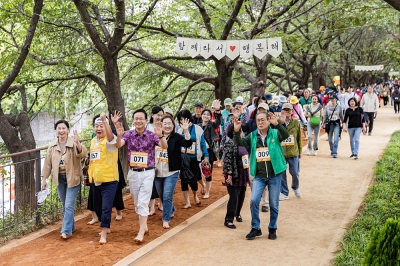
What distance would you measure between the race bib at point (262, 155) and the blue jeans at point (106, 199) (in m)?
2.19

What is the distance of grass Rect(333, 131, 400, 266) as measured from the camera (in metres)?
6.23

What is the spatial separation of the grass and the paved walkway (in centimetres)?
19

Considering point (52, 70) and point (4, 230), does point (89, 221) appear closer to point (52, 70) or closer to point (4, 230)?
point (4, 230)

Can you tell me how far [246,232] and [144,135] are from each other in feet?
7.33

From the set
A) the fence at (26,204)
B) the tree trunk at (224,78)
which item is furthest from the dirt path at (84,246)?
the tree trunk at (224,78)

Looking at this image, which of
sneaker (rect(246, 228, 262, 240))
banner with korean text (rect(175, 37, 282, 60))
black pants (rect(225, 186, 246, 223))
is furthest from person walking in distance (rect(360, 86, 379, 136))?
sneaker (rect(246, 228, 262, 240))

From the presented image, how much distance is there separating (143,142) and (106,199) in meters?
1.01

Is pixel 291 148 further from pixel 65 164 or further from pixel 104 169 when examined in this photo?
pixel 65 164

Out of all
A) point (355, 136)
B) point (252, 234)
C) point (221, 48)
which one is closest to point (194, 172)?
point (252, 234)

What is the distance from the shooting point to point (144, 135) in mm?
7258

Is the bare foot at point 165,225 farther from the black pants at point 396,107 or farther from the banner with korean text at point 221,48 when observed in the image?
the black pants at point 396,107

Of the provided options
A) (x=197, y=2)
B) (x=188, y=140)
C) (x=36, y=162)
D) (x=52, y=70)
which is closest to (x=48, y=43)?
(x=52, y=70)

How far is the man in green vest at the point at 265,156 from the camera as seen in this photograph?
23.0 ft

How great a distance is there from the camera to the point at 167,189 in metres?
7.90
